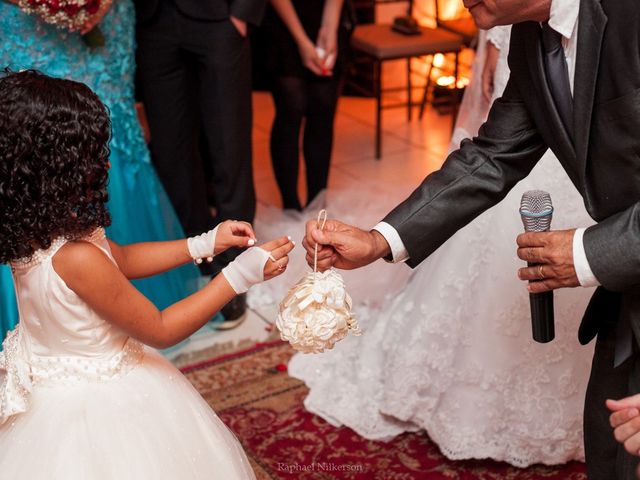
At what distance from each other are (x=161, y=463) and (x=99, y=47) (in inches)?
68.0

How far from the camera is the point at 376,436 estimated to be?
289 centimetres

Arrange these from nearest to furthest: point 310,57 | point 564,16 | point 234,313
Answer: point 564,16
point 234,313
point 310,57

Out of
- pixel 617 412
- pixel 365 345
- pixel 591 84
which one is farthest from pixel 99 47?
pixel 617 412

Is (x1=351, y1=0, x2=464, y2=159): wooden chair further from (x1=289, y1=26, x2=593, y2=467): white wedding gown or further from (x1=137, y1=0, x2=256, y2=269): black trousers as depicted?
(x1=289, y1=26, x2=593, y2=467): white wedding gown

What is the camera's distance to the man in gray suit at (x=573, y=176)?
1711mm

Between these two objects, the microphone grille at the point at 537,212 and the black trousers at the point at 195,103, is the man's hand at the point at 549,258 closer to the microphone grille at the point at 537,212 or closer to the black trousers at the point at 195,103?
the microphone grille at the point at 537,212

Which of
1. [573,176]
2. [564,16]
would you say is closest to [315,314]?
[573,176]

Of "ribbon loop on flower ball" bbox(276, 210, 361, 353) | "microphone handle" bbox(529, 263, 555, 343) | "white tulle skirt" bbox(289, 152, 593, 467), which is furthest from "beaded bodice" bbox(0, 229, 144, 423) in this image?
"white tulle skirt" bbox(289, 152, 593, 467)

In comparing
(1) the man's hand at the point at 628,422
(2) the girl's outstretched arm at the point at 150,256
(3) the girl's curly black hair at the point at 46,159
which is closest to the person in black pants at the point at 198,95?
(2) the girl's outstretched arm at the point at 150,256

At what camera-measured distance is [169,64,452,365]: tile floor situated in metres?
4.96

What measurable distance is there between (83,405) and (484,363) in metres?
1.32

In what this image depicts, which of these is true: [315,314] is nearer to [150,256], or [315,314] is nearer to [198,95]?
[150,256]

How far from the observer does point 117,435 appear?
1.89 m

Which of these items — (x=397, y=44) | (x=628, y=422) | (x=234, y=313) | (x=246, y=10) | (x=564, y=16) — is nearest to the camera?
(x=628, y=422)
